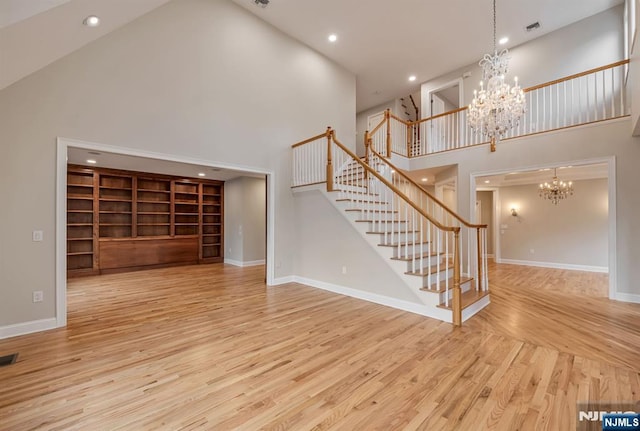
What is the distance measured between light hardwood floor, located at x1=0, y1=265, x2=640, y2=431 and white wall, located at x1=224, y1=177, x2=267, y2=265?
3.61 m

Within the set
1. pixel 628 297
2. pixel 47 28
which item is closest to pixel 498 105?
pixel 628 297

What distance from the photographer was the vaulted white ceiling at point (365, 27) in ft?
8.08

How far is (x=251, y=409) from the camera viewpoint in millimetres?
1822

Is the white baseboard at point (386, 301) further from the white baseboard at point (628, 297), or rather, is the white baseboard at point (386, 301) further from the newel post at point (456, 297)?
the white baseboard at point (628, 297)

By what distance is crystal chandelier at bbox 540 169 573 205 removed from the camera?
7.11 meters

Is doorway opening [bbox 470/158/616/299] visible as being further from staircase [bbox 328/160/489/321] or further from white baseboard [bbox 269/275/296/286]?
white baseboard [bbox 269/275/296/286]

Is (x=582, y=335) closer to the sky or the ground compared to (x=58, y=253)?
closer to the ground

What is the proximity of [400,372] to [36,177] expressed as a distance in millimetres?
4483

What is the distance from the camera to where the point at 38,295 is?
311cm

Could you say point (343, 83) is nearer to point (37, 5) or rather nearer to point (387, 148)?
point (387, 148)

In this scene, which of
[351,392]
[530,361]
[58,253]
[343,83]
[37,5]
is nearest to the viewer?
[351,392]

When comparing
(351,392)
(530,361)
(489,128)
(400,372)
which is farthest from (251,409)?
(489,128)

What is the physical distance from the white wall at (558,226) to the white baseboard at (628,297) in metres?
3.53

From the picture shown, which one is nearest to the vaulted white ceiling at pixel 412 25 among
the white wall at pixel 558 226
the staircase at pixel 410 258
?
the staircase at pixel 410 258
